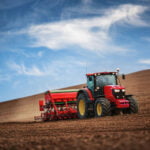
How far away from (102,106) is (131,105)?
1.78 m

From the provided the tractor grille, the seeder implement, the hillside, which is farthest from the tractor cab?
the hillside

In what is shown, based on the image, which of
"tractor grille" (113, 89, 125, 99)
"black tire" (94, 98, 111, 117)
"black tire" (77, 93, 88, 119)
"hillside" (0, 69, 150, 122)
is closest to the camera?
"black tire" (94, 98, 111, 117)

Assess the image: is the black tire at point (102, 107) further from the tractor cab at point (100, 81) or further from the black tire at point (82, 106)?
the black tire at point (82, 106)

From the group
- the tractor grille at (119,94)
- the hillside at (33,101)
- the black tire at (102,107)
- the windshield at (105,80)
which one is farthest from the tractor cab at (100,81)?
the hillside at (33,101)

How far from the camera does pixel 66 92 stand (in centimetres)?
2005

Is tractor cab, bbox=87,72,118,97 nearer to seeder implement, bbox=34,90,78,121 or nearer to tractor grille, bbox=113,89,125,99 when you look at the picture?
tractor grille, bbox=113,89,125,99

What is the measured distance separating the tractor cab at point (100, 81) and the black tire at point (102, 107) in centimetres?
78

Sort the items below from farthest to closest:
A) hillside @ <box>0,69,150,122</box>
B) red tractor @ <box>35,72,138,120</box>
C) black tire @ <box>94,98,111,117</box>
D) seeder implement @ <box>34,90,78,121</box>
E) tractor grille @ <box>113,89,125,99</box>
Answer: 1. hillside @ <box>0,69,150,122</box>
2. seeder implement @ <box>34,90,78,121</box>
3. tractor grille @ <box>113,89,125,99</box>
4. red tractor @ <box>35,72,138,120</box>
5. black tire @ <box>94,98,111,117</box>

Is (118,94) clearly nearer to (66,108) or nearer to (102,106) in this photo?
(102,106)

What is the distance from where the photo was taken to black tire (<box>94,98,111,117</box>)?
51.1 feet

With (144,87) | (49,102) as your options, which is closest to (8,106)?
(144,87)

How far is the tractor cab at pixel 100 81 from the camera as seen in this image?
1680 centimetres

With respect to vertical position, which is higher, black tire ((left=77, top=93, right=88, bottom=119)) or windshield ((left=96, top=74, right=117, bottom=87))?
windshield ((left=96, top=74, right=117, bottom=87))

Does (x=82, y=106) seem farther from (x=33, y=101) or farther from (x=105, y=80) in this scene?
(x=33, y=101)
